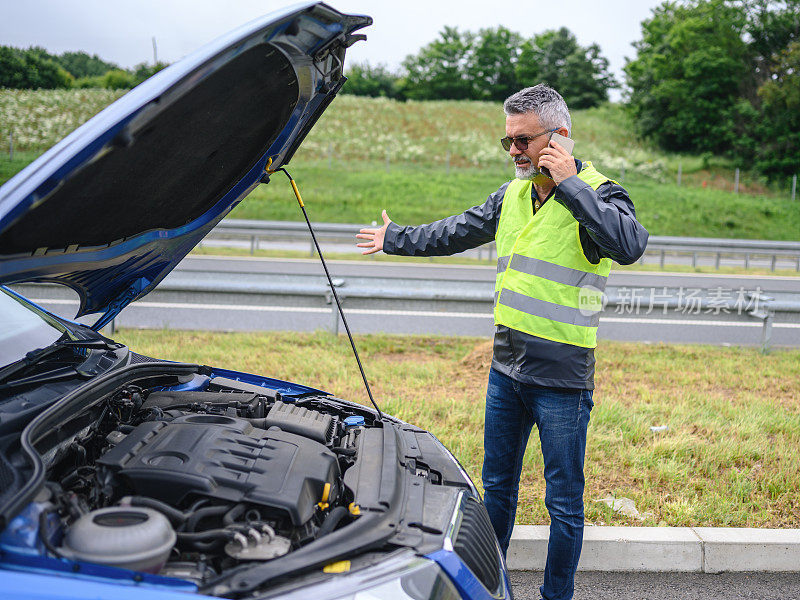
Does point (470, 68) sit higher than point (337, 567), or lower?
higher

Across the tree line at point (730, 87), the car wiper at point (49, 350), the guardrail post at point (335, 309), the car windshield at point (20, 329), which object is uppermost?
the tree line at point (730, 87)

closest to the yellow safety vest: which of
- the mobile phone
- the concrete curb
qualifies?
the mobile phone

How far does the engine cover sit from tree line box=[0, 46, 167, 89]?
9478mm

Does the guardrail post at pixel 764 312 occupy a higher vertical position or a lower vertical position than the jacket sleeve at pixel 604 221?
lower

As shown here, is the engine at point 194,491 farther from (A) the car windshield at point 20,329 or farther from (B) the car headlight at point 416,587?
(A) the car windshield at point 20,329

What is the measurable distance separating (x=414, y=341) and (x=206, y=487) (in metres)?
4.95

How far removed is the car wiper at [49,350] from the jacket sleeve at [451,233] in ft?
4.30

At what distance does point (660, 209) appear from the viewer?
21594 mm

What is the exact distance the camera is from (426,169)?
86.4 ft

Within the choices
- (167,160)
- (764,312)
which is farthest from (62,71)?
(167,160)

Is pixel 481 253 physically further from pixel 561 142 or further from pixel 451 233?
pixel 561 142

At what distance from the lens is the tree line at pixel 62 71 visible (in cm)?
1722

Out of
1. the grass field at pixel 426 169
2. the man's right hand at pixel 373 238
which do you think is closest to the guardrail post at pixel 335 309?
the man's right hand at pixel 373 238

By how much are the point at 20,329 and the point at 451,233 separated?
73.0 inches
